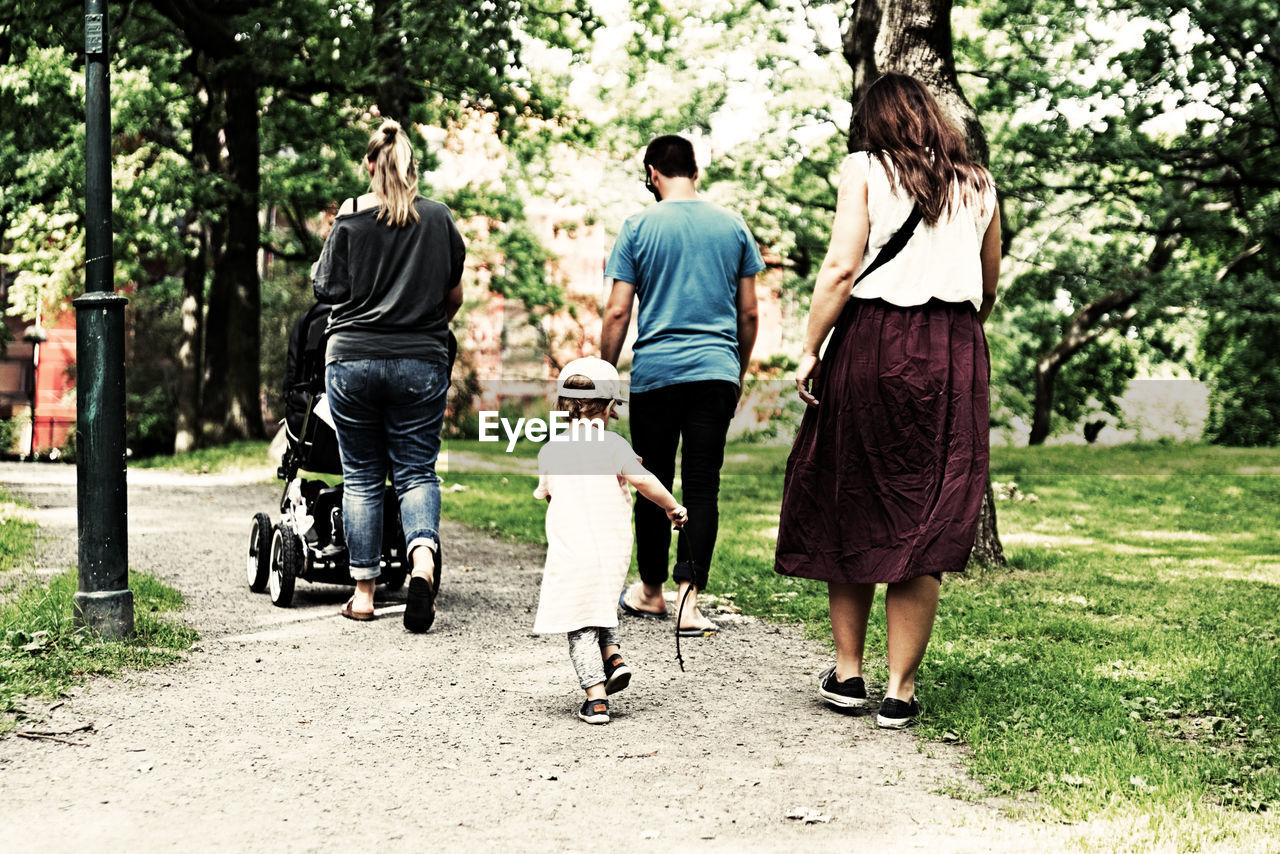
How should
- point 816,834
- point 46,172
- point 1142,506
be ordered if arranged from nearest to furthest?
point 816,834 < point 1142,506 < point 46,172

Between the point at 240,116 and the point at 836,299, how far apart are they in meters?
17.2

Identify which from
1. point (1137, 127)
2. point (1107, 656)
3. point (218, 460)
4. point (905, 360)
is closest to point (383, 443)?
point (905, 360)

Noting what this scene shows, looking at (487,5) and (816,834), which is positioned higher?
(487,5)

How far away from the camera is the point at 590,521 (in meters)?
4.54

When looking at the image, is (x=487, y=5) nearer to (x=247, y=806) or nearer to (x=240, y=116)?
(x=240, y=116)

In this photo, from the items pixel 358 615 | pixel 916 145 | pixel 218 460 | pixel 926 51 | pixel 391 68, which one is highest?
pixel 391 68

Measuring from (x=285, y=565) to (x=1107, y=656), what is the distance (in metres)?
3.76

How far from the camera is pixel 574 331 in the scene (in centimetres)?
3500

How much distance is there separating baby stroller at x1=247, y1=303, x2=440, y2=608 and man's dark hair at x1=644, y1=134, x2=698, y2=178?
1.28 m

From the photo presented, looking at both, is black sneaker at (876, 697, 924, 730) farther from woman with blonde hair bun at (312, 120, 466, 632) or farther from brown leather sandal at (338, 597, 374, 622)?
brown leather sandal at (338, 597, 374, 622)

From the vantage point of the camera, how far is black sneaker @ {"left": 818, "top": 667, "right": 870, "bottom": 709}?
4.55 meters

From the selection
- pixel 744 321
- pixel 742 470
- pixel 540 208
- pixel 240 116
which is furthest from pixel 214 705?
pixel 540 208

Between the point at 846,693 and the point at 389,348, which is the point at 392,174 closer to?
the point at 389,348

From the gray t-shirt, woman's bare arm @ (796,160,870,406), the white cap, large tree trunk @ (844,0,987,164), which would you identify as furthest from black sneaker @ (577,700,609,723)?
large tree trunk @ (844,0,987,164)
